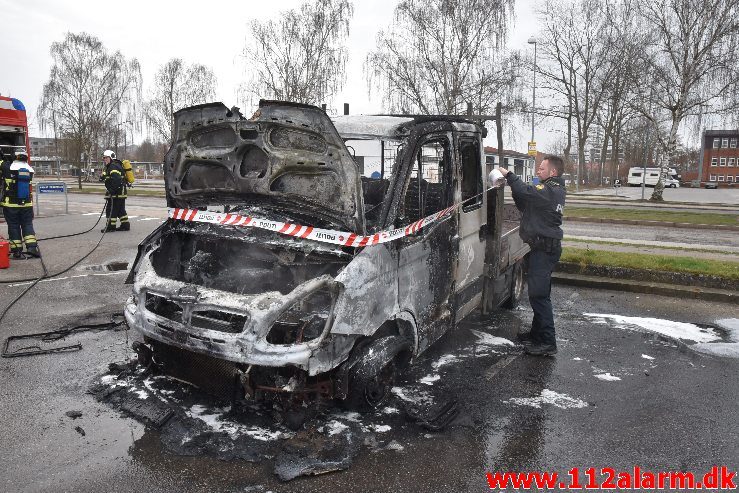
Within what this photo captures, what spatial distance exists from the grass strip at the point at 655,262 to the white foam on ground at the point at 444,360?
4314mm

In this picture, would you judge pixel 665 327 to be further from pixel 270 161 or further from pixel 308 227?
pixel 270 161

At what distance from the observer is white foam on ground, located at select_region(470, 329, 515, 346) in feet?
18.9

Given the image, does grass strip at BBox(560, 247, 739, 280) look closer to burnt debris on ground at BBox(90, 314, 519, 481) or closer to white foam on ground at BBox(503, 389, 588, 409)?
white foam on ground at BBox(503, 389, 588, 409)

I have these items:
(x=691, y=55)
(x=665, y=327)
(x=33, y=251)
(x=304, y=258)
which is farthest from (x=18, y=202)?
(x=691, y=55)

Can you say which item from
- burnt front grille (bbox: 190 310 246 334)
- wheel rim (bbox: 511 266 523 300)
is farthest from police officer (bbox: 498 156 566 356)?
burnt front grille (bbox: 190 310 246 334)

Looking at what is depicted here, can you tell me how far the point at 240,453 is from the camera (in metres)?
3.48

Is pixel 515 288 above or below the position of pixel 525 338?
above

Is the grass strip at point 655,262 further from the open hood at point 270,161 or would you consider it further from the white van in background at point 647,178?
the white van in background at point 647,178

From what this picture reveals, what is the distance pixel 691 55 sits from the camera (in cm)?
2506

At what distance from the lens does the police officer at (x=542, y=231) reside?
210 inches

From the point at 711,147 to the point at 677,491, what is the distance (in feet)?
256

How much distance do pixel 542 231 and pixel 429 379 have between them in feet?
6.04

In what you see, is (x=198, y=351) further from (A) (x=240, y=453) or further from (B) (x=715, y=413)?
(B) (x=715, y=413)

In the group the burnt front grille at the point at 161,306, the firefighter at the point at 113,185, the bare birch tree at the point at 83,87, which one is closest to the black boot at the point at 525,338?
the burnt front grille at the point at 161,306
